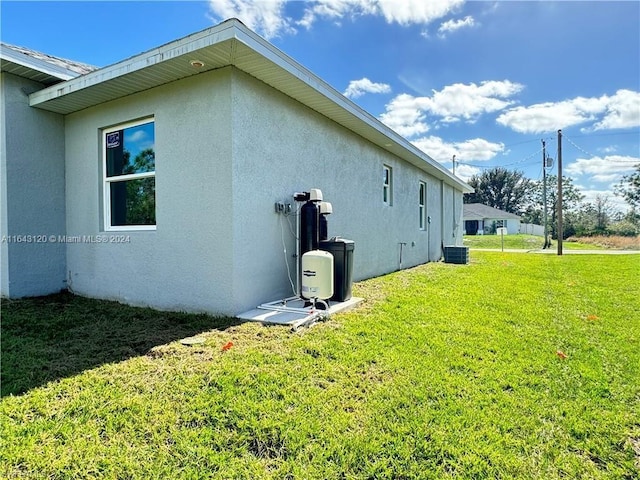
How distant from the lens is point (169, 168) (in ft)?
16.1

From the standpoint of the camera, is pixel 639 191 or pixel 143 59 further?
pixel 639 191

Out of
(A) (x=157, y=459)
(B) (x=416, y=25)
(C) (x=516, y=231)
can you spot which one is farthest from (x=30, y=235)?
(C) (x=516, y=231)

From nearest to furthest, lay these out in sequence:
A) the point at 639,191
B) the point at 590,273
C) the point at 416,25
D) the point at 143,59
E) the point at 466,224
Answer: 1. the point at 143,59
2. the point at 416,25
3. the point at 590,273
4. the point at 639,191
5. the point at 466,224

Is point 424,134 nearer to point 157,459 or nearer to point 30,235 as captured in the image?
point 30,235

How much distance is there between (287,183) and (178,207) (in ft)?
5.41

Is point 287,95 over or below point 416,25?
below

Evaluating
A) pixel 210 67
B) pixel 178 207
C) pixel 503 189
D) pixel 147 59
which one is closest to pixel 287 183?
pixel 178 207

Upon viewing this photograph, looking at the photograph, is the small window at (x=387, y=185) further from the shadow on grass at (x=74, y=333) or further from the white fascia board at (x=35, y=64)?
the white fascia board at (x=35, y=64)

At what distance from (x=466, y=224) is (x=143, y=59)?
1621 inches

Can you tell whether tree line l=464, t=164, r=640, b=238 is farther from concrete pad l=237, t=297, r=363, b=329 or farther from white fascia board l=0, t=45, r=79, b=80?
white fascia board l=0, t=45, r=79, b=80

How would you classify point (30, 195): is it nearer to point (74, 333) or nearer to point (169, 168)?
point (169, 168)

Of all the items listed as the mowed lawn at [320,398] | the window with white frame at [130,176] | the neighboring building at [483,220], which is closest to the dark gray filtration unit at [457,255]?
the mowed lawn at [320,398]

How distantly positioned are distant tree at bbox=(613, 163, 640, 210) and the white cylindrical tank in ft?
142

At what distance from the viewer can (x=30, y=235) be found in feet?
18.9
